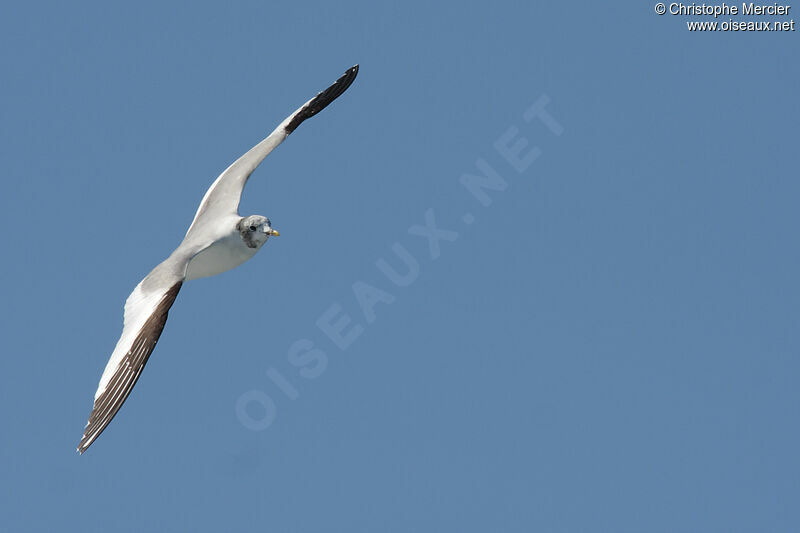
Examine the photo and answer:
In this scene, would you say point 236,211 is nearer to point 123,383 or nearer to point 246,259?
point 246,259

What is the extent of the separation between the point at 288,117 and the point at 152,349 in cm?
877

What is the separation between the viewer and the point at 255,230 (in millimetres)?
22031

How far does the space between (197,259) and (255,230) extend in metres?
1.11

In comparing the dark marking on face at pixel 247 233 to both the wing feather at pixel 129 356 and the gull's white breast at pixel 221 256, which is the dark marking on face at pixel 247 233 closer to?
the gull's white breast at pixel 221 256

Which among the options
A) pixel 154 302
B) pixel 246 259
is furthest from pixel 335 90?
pixel 154 302

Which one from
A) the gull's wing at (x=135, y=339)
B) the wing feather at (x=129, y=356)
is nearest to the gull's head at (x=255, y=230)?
the gull's wing at (x=135, y=339)

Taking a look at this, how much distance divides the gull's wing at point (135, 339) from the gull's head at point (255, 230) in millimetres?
1264

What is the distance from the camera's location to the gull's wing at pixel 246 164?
23797 mm

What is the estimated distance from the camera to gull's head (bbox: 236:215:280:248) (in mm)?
22000

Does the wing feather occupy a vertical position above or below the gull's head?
below

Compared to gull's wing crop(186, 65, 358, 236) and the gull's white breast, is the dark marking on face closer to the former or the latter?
the gull's white breast

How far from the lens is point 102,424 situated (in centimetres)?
1820

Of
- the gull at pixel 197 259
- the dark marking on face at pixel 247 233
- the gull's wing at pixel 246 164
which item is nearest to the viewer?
the gull at pixel 197 259

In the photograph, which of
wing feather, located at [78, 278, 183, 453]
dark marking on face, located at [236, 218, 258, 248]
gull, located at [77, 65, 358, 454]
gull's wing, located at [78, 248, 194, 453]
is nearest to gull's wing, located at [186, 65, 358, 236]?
gull, located at [77, 65, 358, 454]
